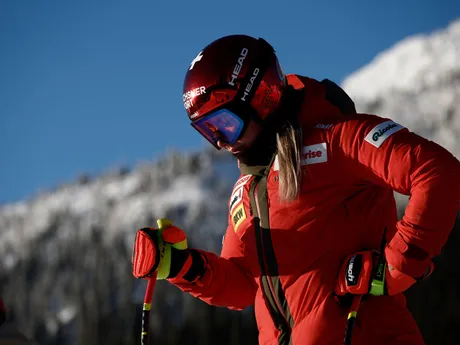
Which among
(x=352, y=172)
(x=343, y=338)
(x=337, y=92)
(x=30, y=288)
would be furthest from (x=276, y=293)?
(x=30, y=288)

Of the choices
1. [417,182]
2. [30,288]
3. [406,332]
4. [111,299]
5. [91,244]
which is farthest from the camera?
[91,244]

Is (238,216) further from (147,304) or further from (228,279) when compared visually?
(147,304)

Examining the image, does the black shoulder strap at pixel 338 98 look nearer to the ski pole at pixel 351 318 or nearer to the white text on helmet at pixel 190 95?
the white text on helmet at pixel 190 95

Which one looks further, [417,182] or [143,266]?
[143,266]

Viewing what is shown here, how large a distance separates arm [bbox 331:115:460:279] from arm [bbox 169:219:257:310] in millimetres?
1135

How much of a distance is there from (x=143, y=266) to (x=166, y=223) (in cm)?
27

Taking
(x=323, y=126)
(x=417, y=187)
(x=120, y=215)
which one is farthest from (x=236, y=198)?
(x=120, y=215)

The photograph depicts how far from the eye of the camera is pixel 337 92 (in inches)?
168

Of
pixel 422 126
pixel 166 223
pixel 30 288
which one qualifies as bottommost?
pixel 166 223

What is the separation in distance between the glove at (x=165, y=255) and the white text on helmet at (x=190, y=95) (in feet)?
2.07

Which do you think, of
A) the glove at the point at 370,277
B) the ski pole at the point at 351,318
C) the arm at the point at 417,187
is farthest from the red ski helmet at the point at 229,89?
the ski pole at the point at 351,318

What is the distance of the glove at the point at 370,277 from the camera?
12.4 ft

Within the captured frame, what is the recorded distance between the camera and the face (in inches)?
169

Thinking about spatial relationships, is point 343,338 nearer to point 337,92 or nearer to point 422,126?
point 337,92
